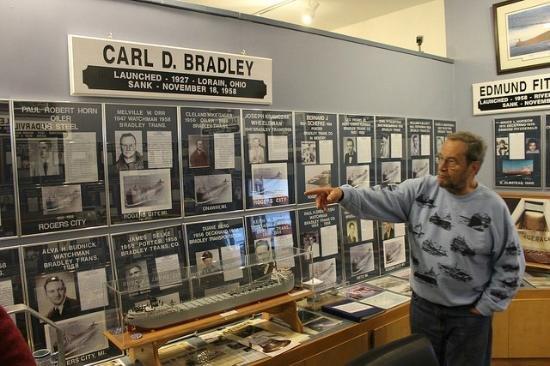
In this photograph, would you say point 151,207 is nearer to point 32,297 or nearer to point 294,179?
point 32,297

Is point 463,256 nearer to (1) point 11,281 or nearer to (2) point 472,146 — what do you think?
(2) point 472,146

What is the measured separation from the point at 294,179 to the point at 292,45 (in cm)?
72

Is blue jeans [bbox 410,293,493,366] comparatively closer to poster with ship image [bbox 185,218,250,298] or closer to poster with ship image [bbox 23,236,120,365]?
poster with ship image [bbox 185,218,250,298]

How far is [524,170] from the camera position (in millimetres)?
3281

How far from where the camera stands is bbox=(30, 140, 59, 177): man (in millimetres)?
1735

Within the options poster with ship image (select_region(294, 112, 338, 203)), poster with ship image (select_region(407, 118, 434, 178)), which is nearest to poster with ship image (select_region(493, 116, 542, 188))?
poster with ship image (select_region(407, 118, 434, 178))

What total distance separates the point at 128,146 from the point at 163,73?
35 centimetres

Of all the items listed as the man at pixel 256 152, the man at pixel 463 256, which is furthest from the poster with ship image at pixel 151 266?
the man at pixel 463 256

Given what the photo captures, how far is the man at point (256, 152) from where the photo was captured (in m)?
2.36

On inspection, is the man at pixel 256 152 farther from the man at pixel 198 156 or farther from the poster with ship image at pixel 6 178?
the poster with ship image at pixel 6 178

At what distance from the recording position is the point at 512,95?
3.29m

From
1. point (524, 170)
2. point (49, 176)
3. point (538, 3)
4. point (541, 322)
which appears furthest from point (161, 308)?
point (538, 3)

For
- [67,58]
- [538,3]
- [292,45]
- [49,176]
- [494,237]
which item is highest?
[538,3]

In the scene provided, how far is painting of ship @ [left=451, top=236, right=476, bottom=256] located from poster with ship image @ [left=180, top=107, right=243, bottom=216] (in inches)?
38.7
